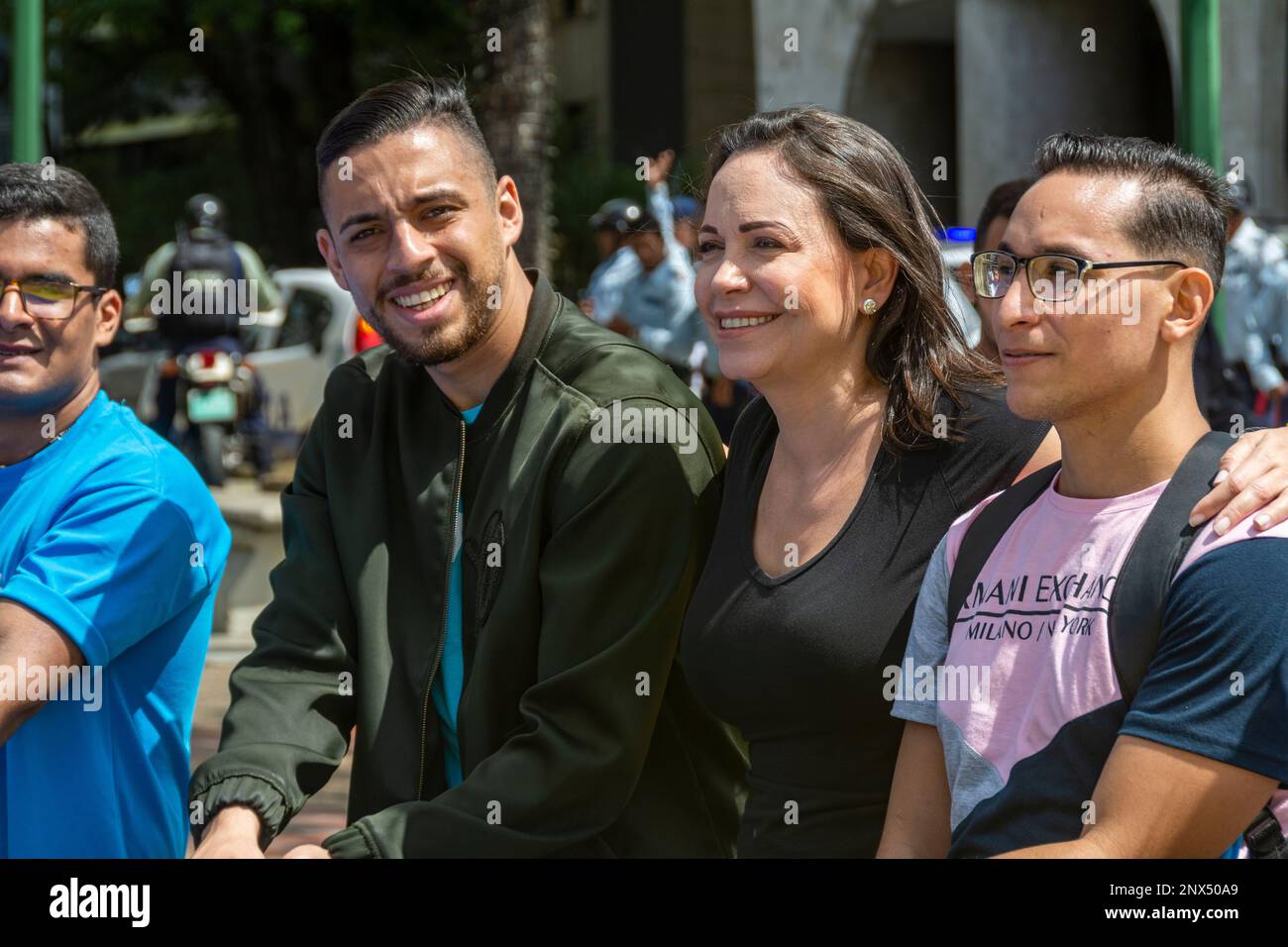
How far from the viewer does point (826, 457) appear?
299cm

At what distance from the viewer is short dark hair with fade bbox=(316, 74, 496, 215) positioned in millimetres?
3170

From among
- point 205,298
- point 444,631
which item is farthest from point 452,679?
point 205,298

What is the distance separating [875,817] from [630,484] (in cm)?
68

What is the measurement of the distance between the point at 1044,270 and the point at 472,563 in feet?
3.76

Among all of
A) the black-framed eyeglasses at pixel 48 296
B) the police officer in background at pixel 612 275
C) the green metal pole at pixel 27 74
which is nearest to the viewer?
the black-framed eyeglasses at pixel 48 296

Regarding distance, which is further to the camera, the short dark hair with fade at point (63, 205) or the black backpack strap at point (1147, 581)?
the short dark hair with fade at point (63, 205)

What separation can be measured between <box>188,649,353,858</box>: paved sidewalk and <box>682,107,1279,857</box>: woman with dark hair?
76.4 inches

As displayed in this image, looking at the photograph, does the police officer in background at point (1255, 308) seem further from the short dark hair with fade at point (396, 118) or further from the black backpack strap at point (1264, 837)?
the black backpack strap at point (1264, 837)

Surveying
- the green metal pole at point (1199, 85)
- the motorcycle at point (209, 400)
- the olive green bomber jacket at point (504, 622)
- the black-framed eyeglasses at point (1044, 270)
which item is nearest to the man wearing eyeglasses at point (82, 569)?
the olive green bomber jacket at point (504, 622)

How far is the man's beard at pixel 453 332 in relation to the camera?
314 cm
